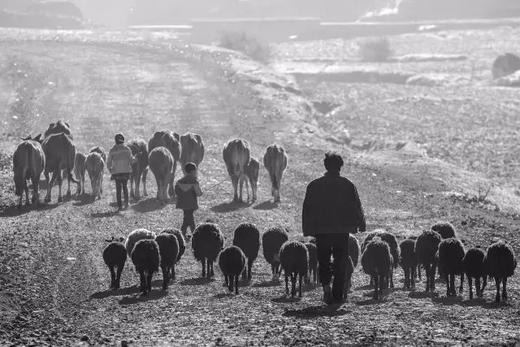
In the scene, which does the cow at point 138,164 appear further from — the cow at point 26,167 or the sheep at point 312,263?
the sheep at point 312,263

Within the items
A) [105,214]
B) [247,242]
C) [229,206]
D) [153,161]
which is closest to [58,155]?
[153,161]

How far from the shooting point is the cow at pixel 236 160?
3022 centimetres

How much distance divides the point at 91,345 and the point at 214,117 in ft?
121

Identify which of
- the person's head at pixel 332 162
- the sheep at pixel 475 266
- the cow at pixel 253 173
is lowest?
the sheep at pixel 475 266

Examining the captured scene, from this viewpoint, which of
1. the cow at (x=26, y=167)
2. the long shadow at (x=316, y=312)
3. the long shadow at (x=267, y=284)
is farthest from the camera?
the cow at (x=26, y=167)

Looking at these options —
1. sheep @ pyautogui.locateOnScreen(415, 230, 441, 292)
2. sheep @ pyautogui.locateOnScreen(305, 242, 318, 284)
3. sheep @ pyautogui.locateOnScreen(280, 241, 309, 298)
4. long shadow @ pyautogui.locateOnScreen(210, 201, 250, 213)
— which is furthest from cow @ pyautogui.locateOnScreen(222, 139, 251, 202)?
sheep @ pyautogui.locateOnScreen(280, 241, 309, 298)

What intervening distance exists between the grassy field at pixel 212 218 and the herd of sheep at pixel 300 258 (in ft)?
1.00

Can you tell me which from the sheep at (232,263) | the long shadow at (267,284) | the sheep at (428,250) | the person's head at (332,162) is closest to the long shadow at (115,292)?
the sheep at (232,263)

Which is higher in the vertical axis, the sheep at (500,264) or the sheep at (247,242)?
the sheep at (247,242)

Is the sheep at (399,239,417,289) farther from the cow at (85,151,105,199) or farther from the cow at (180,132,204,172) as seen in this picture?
the cow at (180,132,204,172)

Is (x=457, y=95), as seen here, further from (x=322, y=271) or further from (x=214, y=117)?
(x=322, y=271)

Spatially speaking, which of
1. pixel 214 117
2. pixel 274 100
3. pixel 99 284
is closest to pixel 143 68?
pixel 274 100

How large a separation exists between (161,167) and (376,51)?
2762 inches

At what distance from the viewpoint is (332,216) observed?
1641 cm
